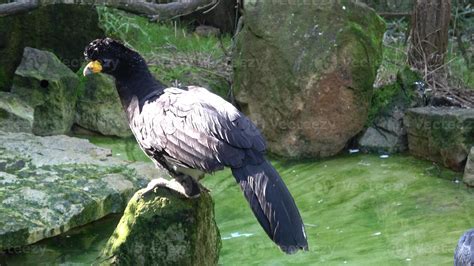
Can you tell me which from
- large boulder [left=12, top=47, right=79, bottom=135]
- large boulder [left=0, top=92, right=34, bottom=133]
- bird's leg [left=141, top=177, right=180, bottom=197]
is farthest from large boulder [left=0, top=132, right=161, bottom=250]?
bird's leg [left=141, top=177, right=180, bottom=197]

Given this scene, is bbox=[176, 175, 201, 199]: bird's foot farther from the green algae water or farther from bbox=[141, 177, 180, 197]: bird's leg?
the green algae water

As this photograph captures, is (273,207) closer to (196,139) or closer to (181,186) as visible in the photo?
(196,139)

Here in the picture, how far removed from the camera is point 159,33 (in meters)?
11.0

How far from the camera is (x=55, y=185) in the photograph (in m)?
6.07

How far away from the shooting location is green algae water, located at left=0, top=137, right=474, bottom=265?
562 centimetres

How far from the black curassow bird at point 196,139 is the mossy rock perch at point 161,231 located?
89mm

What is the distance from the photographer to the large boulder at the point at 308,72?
7582 millimetres

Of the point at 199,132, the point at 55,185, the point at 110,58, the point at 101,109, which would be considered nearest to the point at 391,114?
the point at 101,109

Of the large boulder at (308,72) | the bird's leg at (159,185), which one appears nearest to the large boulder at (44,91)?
the large boulder at (308,72)

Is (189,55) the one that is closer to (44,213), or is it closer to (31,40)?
(31,40)

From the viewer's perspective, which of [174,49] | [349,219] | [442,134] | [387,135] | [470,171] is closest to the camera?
[349,219]

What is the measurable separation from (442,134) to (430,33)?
1538 millimetres

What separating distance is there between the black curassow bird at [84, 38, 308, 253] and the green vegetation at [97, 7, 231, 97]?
3716 mm

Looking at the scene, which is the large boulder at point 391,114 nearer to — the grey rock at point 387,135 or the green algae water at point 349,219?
the grey rock at point 387,135
